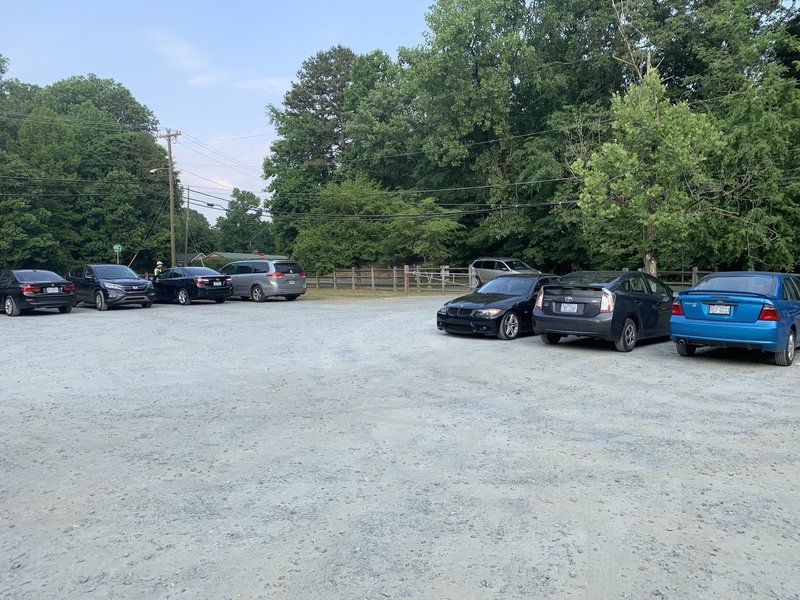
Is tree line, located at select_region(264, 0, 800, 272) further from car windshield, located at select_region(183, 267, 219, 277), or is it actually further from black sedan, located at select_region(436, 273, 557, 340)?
car windshield, located at select_region(183, 267, 219, 277)

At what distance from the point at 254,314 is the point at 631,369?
13023 millimetres

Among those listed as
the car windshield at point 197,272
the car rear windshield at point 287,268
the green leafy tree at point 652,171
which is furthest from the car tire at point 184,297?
the green leafy tree at point 652,171

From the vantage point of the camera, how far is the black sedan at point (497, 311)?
42.8 feet

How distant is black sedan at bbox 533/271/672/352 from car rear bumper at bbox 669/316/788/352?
1.09m

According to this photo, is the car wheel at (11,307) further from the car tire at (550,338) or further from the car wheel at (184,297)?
the car tire at (550,338)

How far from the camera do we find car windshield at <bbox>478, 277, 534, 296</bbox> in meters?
13.9

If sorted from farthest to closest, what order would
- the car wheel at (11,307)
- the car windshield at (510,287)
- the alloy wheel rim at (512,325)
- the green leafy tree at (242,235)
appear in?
the green leafy tree at (242,235) → the car wheel at (11,307) → the car windshield at (510,287) → the alloy wheel rim at (512,325)

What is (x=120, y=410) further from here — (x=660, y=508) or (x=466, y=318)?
(x=466, y=318)

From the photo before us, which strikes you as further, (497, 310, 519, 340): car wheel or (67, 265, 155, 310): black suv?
(67, 265, 155, 310): black suv

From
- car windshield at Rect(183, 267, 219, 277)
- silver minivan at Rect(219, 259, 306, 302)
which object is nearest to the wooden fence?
silver minivan at Rect(219, 259, 306, 302)

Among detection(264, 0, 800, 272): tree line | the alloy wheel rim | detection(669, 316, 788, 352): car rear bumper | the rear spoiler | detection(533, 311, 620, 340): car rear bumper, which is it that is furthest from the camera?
detection(264, 0, 800, 272): tree line

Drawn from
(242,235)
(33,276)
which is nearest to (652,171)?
(33,276)

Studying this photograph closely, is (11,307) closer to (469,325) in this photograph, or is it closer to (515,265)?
(469,325)

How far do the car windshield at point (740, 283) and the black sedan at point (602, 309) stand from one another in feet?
4.35
